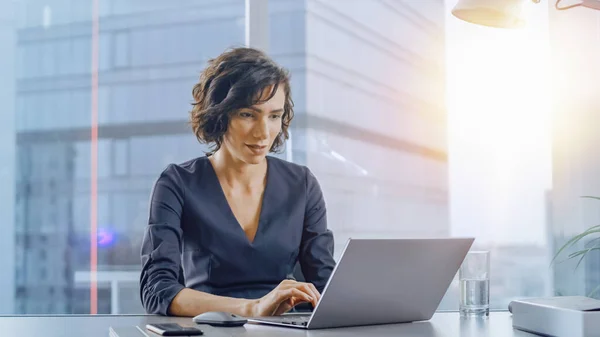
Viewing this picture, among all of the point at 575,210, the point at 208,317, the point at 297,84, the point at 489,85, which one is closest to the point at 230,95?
the point at 208,317

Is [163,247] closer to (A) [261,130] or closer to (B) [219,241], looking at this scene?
(B) [219,241]

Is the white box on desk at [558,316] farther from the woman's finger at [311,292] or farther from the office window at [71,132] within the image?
the office window at [71,132]

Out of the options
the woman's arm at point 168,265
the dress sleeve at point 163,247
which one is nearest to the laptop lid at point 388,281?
the woman's arm at point 168,265

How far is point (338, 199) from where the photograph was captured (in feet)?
10.4

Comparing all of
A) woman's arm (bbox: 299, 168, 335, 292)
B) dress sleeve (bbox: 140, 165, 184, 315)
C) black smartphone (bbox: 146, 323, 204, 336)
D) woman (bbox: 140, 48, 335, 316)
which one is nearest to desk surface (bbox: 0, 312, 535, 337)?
black smartphone (bbox: 146, 323, 204, 336)

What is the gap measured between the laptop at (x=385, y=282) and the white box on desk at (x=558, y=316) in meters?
0.14

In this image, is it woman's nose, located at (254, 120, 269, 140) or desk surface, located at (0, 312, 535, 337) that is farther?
woman's nose, located at (254, 120, 269, 140)

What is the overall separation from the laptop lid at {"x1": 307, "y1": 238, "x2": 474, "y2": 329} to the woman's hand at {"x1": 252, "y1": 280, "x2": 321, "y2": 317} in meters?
0.19

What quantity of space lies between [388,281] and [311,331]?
0.16 meters

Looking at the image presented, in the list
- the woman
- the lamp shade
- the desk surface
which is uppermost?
the lamp shade

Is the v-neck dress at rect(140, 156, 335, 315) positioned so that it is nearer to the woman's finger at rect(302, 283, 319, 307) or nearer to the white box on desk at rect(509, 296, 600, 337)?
the woman's finger at rect(302, 283, 319, 307)

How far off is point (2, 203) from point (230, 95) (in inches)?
60.2

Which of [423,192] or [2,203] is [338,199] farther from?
[2,203]

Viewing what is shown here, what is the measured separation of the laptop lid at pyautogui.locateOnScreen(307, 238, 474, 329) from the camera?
1151 millimetres
